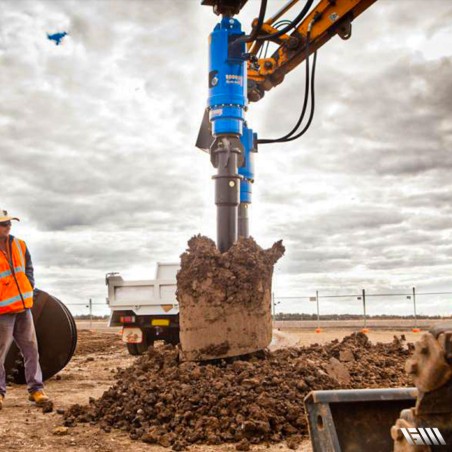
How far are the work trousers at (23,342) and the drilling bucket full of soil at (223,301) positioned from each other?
→ 193cm

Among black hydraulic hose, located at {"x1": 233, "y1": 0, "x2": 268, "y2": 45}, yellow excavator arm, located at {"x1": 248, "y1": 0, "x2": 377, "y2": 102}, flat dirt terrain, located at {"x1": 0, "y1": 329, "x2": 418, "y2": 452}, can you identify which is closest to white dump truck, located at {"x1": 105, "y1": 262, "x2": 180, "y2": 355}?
flat dirt terrain, located at {"x1": 0, "y1": 329, "x2": 418, "y2": 452}

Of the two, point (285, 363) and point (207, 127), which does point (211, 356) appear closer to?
point (285, 363)

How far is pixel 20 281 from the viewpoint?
7.54 metres

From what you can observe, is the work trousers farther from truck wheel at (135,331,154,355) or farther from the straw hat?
truck wheel at (135,331,154,355)

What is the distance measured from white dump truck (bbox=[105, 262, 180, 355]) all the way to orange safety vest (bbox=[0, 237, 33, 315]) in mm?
5017

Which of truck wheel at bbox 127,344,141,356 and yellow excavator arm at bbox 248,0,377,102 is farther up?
yellow excavator arm at bbox 248,0,377,102

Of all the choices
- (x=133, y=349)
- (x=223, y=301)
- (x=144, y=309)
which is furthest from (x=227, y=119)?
(x=133, y=349)

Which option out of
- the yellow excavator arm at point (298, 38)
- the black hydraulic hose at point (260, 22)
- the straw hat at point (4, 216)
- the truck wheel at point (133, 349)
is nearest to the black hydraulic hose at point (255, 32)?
the black hydraulic hose at point (260, 22)

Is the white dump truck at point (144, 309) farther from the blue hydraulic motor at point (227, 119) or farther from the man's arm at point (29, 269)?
the blue hydraulic motor at point (227, 119)

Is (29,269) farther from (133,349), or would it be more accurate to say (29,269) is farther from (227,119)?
(133,349)

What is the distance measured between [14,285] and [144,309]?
17.1ft

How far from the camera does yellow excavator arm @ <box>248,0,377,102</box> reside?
8344mm

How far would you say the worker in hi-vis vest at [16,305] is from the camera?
743 centimetres

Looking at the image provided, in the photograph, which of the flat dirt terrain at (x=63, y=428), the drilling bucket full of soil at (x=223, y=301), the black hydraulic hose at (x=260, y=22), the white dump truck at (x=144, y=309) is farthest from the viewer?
the white dump truck at (x=144, y=309)
